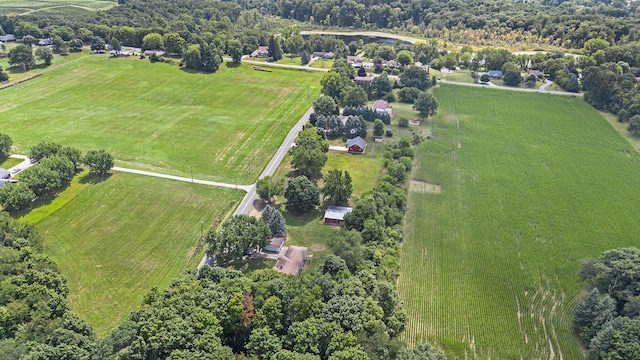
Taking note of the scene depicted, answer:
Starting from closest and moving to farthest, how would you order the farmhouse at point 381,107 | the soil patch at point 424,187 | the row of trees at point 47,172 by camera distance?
the row of trees at point 47,172 → the soil patch at point 424,187 → the farmhouse at point 381,107

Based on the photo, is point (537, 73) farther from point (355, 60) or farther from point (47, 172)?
point (47, 172)

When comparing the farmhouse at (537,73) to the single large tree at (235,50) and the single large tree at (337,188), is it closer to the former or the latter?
the single large tree at (235,50)

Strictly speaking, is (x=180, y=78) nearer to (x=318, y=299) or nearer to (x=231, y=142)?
(x=231, y=142)

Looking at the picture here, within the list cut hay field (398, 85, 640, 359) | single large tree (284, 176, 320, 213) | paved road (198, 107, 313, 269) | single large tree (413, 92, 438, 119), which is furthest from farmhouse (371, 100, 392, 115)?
single large tree (284, 176, 320, 213)

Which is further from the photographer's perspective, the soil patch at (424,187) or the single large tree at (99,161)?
the soil patch at (424,187)

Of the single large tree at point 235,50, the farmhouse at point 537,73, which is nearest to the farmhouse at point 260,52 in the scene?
the single large tree at point 235,50

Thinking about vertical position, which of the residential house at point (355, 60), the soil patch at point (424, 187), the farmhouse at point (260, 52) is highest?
the residential house at point (355, 60)
